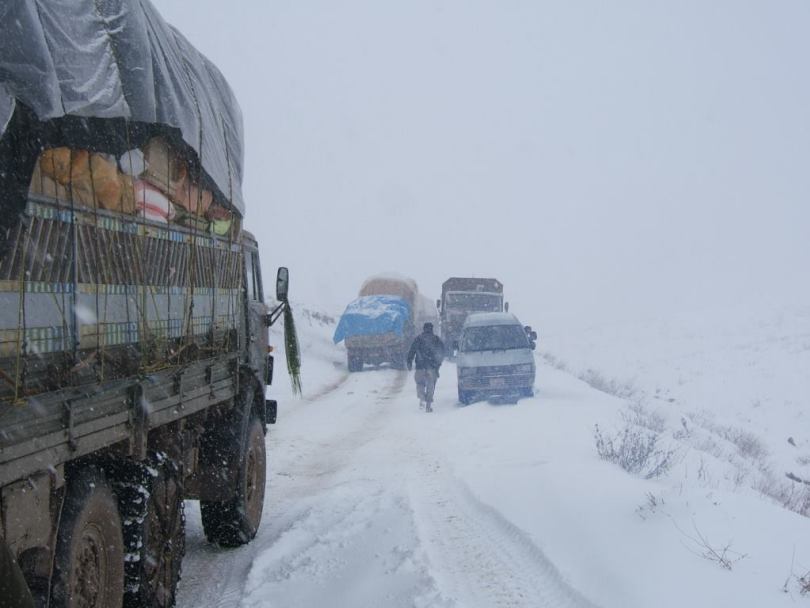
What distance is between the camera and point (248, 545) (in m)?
6.37

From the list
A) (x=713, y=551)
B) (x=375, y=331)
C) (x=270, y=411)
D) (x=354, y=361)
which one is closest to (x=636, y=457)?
(x=713, y=551)

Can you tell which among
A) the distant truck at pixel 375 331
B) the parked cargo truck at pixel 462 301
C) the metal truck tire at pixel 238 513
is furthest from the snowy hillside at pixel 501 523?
the parked cargo truck at pixel 462 301

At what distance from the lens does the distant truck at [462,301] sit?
96.7 ft

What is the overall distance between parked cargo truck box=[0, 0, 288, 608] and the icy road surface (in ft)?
2.03

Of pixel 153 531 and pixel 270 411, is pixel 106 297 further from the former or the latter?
pixel 270 411

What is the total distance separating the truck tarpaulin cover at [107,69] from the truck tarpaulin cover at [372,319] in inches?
800

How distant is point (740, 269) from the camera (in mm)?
149000

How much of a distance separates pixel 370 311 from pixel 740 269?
140 metres

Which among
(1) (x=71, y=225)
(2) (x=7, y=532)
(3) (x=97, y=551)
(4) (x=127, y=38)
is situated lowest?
(3) (x=97, y=551)

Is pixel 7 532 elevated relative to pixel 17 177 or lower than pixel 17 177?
lower

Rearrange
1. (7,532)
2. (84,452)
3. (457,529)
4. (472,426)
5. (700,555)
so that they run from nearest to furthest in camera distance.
→ 1. (7,532)
2. (84,452)
3. (700,555)
4. (457,529)
5. (472,426)

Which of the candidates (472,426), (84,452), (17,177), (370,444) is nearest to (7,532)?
(84,452)

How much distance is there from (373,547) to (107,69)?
13.4 ft

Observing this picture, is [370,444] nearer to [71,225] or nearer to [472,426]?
[472,426]
